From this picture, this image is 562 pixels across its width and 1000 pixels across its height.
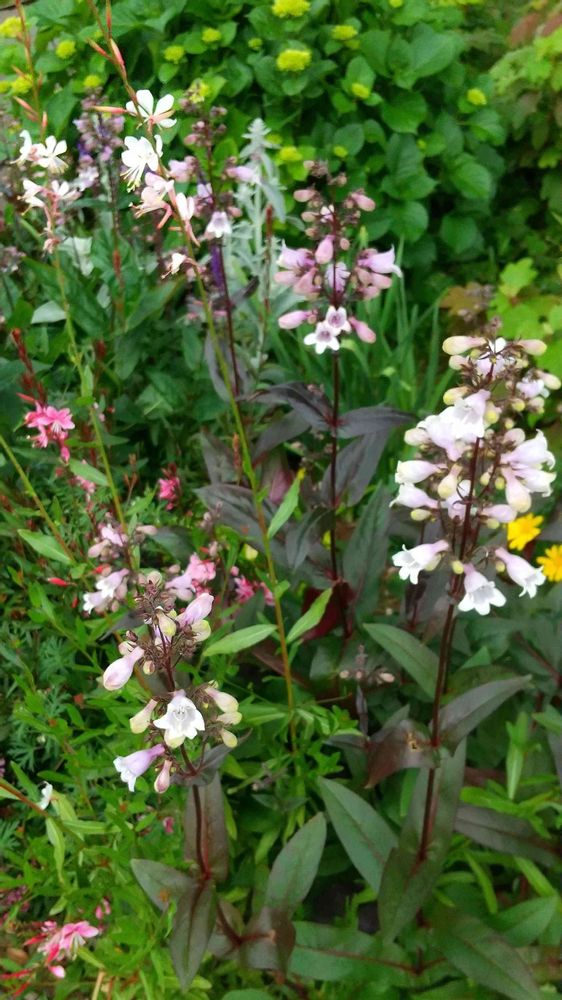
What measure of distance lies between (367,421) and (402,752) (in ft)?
2.27

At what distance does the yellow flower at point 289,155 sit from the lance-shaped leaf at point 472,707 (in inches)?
84.3

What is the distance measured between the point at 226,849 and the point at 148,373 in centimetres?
159

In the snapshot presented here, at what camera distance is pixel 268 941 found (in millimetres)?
A: 1216

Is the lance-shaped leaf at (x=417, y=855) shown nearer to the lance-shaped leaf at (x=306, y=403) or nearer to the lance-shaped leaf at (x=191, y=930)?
the lance-shaped leaf at (x=191, y=930)

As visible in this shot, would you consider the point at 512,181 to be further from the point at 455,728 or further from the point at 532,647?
the point at 455,728

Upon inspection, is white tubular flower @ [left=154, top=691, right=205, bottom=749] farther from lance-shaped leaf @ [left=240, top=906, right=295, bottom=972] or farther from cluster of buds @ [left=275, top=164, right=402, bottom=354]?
cluster of buds @ [left=275, top=164, right=402, bottom=354]

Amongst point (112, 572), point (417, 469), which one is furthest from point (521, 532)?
point (112, 572)

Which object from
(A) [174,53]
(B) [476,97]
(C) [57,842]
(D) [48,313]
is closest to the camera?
(C) [57,842]

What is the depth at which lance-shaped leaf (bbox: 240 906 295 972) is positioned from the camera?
1181 mm

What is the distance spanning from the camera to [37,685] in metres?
1.80

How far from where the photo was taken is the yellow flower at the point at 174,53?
2.69 metres

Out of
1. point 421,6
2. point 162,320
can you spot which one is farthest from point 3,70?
point 421,6

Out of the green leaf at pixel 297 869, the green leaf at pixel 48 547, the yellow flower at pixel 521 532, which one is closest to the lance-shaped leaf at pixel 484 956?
the green leaf at pixel 297 869

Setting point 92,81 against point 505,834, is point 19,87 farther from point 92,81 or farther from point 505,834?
point 505,834
